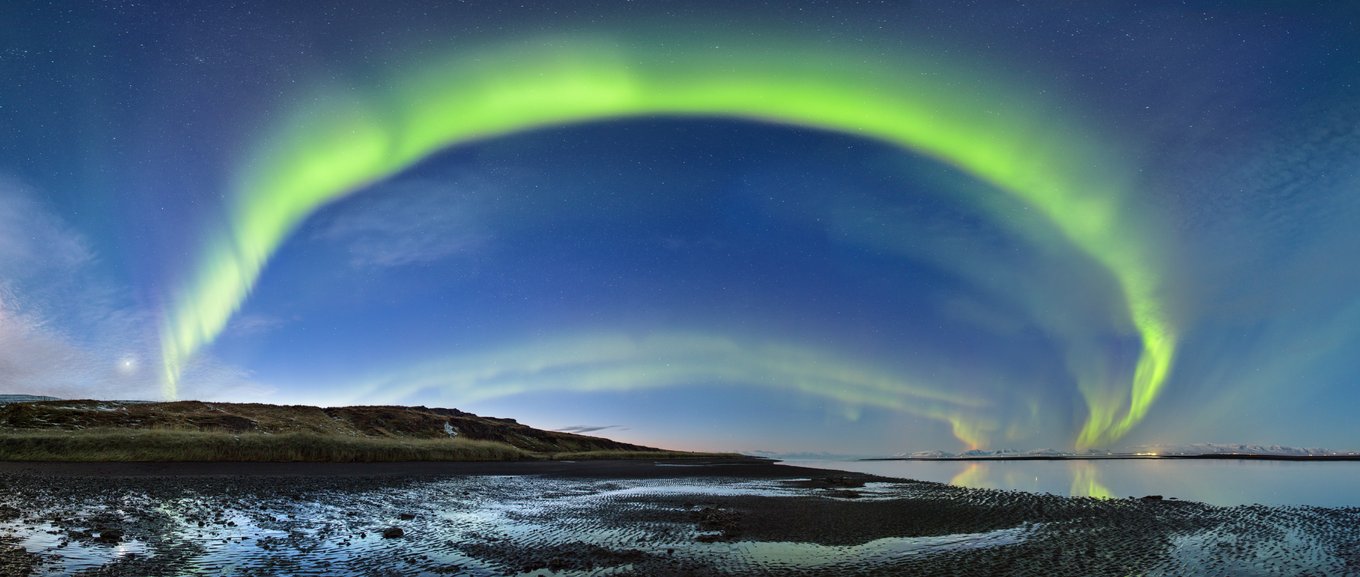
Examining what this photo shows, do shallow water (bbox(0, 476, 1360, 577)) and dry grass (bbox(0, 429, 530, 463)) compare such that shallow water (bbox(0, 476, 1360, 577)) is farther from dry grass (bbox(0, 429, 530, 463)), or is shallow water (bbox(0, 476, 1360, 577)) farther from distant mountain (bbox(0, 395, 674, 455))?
distant mountain (bbox(0, 395, 674, 455))

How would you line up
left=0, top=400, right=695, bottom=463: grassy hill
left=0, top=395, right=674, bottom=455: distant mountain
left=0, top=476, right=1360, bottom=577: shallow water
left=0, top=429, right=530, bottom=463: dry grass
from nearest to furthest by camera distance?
1. left=0, top=476, right=1360, bottom=577: shallow water
2. left=0, top=429, right=530, bottom=463: dry grass
3. left=0, top=400, right=695, bottom=463: grassy hill
4. left=0, top=395, right=674, bottom=455: distant mountain

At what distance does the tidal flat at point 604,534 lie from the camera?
12.6 meters

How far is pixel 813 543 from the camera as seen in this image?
16.8 m

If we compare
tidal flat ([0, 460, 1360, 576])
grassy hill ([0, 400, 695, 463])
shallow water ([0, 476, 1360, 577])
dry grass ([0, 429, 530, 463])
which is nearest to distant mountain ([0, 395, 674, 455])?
grassy hill ([0, 400, 695, 463])

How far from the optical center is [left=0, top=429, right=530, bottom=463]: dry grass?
41125mm

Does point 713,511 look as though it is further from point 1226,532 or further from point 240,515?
point 1226,532

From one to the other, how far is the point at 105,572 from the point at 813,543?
49.1 ft

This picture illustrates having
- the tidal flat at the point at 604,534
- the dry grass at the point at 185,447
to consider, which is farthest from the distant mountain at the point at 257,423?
the tidal flat at the point at 604,534

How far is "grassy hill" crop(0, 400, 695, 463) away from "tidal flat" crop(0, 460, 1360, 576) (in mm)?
17267

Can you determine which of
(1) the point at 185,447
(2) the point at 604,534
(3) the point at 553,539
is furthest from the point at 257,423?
(3) the point at 553,539

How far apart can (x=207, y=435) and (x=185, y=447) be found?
4.25 meters

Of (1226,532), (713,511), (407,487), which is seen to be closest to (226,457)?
(407,487)

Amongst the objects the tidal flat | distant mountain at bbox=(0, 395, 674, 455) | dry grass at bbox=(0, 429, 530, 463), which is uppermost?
distant mountain at bbox=(0, 395, 674, 455)

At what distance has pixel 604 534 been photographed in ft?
57.5
